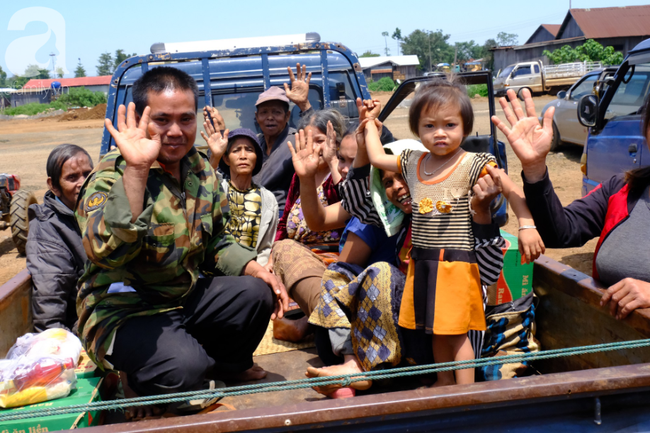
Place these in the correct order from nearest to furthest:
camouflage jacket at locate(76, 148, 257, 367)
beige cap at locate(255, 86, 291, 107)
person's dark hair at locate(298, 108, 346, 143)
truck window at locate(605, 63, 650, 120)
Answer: camouflage jacket at locate(76, 148, 257, 367), person's dark hair at locate(298, 108, 346, 143), beige cap at locate(255, 86, 291, 107), truck window at locate(605, 63, 650, 120)

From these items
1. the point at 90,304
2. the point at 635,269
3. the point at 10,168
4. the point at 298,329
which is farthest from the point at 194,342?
the point at 10,168

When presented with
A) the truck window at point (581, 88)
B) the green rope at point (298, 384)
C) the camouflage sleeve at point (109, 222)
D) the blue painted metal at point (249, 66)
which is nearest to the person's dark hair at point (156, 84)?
the camouflage sleeve at point (109, 222)

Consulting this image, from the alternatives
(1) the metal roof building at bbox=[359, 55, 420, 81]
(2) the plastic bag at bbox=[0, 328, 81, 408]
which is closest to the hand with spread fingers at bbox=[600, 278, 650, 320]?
(2) the plastic bag at bbox=[0, 328, 81, 408]

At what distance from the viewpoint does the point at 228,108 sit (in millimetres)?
5117

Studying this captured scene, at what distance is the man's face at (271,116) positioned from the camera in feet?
13.7

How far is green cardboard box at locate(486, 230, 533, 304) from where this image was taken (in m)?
2.52

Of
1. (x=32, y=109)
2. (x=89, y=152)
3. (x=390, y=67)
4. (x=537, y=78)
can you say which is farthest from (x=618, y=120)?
(x=390, y=67)

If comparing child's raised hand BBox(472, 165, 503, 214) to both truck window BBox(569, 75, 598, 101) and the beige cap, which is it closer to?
the beige cap

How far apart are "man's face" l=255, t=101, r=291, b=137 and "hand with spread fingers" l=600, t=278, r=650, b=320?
2.79 metres

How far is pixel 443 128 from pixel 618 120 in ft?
13.0

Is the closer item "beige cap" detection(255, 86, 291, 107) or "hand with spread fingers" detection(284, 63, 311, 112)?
"beige cap" detection(255, 86, 291, 107)

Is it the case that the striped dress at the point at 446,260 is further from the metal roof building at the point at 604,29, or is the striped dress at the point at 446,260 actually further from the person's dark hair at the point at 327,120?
the metal roof building at the point at 604,29

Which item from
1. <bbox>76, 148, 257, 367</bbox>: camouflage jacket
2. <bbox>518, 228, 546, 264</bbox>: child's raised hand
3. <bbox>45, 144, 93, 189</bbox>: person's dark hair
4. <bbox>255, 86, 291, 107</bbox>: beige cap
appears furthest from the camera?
<bbox>255, 86, 291, 107</bbox>: beige cap

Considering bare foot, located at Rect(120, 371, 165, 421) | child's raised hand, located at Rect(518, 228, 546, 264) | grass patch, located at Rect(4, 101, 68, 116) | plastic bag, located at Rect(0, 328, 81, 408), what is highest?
grass patch, located at Rect(4, 101, 68, 116)
